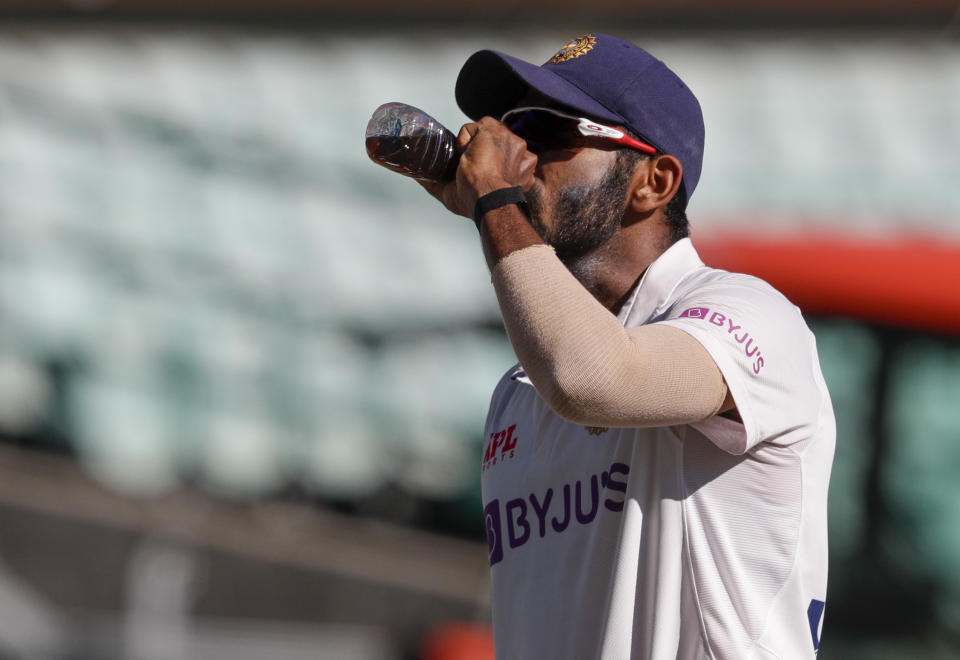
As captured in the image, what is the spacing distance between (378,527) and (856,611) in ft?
13.0

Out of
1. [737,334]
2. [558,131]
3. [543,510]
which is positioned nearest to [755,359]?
[737,334]

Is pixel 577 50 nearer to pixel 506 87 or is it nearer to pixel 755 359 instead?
pixel 506 87

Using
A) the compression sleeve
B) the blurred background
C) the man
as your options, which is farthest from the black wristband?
the blurred background

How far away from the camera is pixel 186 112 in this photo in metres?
10.0

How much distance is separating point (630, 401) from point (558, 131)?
59cm

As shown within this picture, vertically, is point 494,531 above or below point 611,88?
below

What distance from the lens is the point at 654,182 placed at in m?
1.90

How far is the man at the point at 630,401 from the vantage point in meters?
1.49

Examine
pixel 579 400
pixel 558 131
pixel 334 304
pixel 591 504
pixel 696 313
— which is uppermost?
pixel 558 131

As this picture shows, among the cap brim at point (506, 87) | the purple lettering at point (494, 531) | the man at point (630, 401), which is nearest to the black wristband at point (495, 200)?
the man at point (630, 401)

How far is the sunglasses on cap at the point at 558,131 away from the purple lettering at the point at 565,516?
55cm

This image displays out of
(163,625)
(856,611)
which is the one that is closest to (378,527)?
(163,625)

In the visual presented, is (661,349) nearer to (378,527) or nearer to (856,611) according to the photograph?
(856,611)

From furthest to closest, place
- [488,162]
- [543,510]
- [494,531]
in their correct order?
[494,531] < [543,510] < [488,162]
